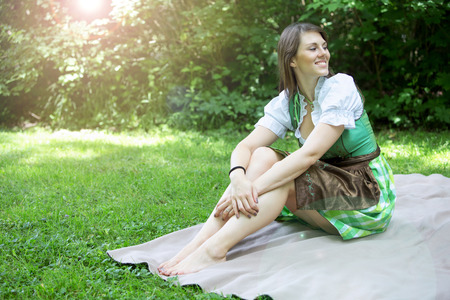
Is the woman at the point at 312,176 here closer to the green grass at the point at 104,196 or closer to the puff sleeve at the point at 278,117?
the puff sleeve at the point at 278,117

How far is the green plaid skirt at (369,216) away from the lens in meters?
2.06

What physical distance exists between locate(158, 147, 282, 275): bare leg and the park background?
31.3 inches

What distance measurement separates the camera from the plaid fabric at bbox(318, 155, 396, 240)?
6.77 feet

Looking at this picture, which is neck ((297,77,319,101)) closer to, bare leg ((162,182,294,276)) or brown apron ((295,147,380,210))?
brown apron ((295,147,380,210))

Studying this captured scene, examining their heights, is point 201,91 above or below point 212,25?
below

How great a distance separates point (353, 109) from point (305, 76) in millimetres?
311

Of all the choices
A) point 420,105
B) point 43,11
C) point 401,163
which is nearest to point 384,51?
point 420,105

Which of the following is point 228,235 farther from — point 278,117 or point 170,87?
point 170,87

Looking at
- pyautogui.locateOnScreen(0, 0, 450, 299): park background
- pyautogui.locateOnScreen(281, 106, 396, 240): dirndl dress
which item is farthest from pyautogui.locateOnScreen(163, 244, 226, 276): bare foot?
pyautogui.locateOnScreen(0, 0, 450, 299): park background

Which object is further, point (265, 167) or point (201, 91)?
point (201, 91)

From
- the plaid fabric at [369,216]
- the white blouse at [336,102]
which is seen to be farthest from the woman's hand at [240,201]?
the white blouse at [336,102]

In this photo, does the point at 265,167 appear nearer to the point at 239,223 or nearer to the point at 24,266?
the point at 239,223

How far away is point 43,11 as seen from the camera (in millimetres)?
5969

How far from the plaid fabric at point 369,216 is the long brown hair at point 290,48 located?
1.91 feet
